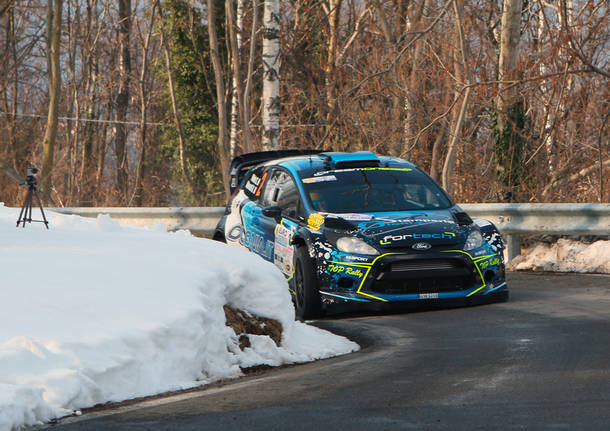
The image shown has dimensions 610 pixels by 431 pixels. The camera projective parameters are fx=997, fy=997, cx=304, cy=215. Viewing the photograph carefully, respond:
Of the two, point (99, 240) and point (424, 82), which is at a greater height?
point (424, 82)

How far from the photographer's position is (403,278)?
9.20 m

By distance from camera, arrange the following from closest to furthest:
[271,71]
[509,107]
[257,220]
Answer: [257,220]
[509,107]
[271,71]

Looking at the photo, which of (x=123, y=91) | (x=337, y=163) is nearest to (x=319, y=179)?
(x=337, y=163)

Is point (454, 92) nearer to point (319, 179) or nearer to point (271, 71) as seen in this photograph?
point (271, 71)

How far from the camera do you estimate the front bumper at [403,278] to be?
9203mm

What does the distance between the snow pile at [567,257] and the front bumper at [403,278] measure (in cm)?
338

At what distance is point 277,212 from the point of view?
1041 centimetres

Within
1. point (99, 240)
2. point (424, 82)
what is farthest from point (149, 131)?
point (99, 240)

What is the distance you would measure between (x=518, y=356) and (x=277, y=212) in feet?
14.0

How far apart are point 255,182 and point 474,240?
130 inches

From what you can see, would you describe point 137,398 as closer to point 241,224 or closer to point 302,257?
point 302,257

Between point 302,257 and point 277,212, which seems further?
point 277,212

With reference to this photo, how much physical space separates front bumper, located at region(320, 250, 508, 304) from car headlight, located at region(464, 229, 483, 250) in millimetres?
98

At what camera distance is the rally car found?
9242mm
